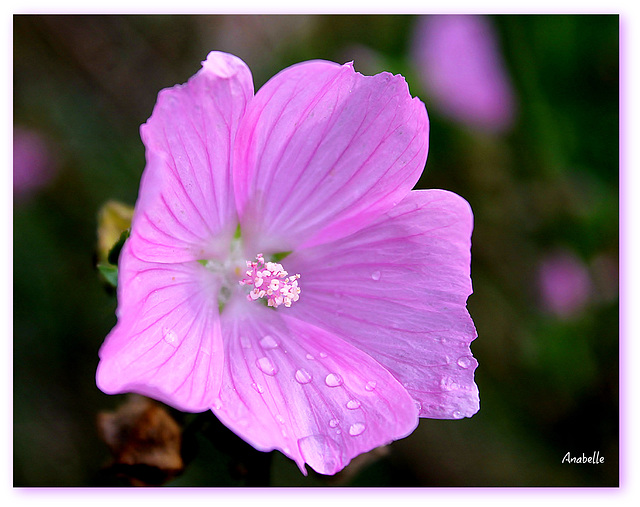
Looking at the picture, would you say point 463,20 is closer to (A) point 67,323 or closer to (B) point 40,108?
(B) point 40,108

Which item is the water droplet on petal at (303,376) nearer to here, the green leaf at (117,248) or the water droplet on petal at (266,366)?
the water droplet on petal at (266,366)

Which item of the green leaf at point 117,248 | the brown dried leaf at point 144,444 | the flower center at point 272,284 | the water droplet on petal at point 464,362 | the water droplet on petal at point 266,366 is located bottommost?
the brown dried leaf at point 144,444

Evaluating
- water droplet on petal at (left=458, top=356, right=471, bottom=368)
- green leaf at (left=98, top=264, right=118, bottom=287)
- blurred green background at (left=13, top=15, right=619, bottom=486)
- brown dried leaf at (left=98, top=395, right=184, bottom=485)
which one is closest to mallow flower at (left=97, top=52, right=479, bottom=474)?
water droplet on petal at (left=458, top=356, right=471, bottom=368)

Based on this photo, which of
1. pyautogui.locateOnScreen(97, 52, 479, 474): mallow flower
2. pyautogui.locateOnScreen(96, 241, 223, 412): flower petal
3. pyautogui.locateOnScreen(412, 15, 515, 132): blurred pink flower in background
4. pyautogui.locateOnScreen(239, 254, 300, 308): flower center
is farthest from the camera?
pyautogui.locateOnScreen(412, 15, 515, 132): blurred pink flower in background

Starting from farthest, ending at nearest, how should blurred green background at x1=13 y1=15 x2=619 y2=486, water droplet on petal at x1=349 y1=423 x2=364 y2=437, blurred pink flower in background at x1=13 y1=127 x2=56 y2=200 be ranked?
blurred pink flower in background at x1=13 y1=127 x2=56 y2=200
blurred green background at x1=13 y1=15 x2=619 y2=486
water droplet on petal at x1=349 y1=423 x2=364 y2=437

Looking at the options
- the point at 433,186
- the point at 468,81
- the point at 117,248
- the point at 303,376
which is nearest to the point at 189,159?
the point at 117,248

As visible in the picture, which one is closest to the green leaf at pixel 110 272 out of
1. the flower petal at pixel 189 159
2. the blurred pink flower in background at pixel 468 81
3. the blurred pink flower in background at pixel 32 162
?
the flower petal at pixel 189 159

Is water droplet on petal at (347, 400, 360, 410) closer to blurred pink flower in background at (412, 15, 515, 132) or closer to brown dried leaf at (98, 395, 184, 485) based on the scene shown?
brown dried leaf at (98, 395, 184, 485)
